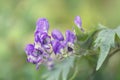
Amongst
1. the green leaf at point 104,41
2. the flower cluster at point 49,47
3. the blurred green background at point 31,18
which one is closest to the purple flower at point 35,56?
the flower cluster at point 49,47

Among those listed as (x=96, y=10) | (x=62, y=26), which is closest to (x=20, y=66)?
(x=62, y=26)

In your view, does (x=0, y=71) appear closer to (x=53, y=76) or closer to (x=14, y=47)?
(x=14, y=47)

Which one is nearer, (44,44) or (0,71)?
(44,44)

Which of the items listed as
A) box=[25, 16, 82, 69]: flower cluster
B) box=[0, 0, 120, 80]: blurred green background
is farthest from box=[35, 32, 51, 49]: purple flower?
box=[0, 0, 120, 80]: blurred green background

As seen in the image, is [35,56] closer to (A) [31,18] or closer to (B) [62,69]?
(B) [62,69]

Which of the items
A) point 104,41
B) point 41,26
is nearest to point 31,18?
point 41,26

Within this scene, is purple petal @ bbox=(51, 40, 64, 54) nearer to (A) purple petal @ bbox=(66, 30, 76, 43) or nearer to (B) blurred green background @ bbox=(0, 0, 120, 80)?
(A) purple petal @ bbox=(66, 30, 76, 43)
